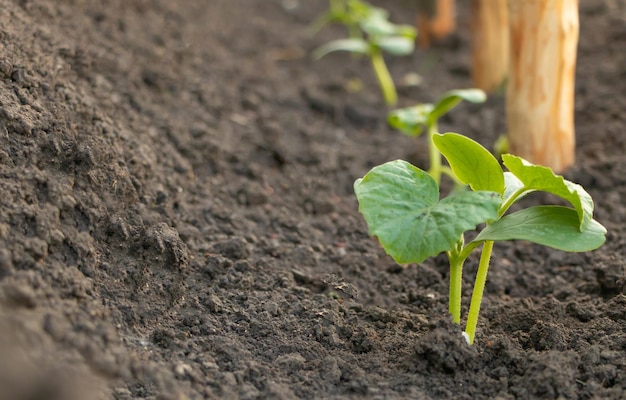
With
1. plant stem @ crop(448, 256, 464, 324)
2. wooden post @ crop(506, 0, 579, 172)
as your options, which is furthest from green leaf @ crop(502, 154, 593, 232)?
wooden post @ crop(506, 0, 579, 172)

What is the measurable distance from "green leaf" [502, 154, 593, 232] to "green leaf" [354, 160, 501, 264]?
0.30ft

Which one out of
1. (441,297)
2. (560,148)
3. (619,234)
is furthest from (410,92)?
(441,297)

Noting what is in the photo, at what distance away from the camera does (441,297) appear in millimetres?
2184

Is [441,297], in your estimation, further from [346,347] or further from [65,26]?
[65,26]

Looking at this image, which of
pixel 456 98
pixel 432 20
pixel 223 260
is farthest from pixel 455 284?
pixel 432 20

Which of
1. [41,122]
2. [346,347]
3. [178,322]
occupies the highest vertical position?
[41,122]

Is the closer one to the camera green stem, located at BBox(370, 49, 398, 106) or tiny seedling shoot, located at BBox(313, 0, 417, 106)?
tiny seedling shoot, located at BBox(313, 0, 417, 106)

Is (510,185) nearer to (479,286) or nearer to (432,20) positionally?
(479,286)

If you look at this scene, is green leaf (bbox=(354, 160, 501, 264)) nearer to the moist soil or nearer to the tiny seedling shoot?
the moist soil

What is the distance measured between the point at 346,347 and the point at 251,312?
0.27m

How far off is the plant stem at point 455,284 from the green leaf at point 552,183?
25 centimetres

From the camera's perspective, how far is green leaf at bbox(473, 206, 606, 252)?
1.63 metres

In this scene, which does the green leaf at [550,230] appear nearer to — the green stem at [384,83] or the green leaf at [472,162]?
the green leaf at [472,162]

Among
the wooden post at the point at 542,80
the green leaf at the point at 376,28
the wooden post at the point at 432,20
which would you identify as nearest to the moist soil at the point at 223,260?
the wooden post at the point at 542,80
